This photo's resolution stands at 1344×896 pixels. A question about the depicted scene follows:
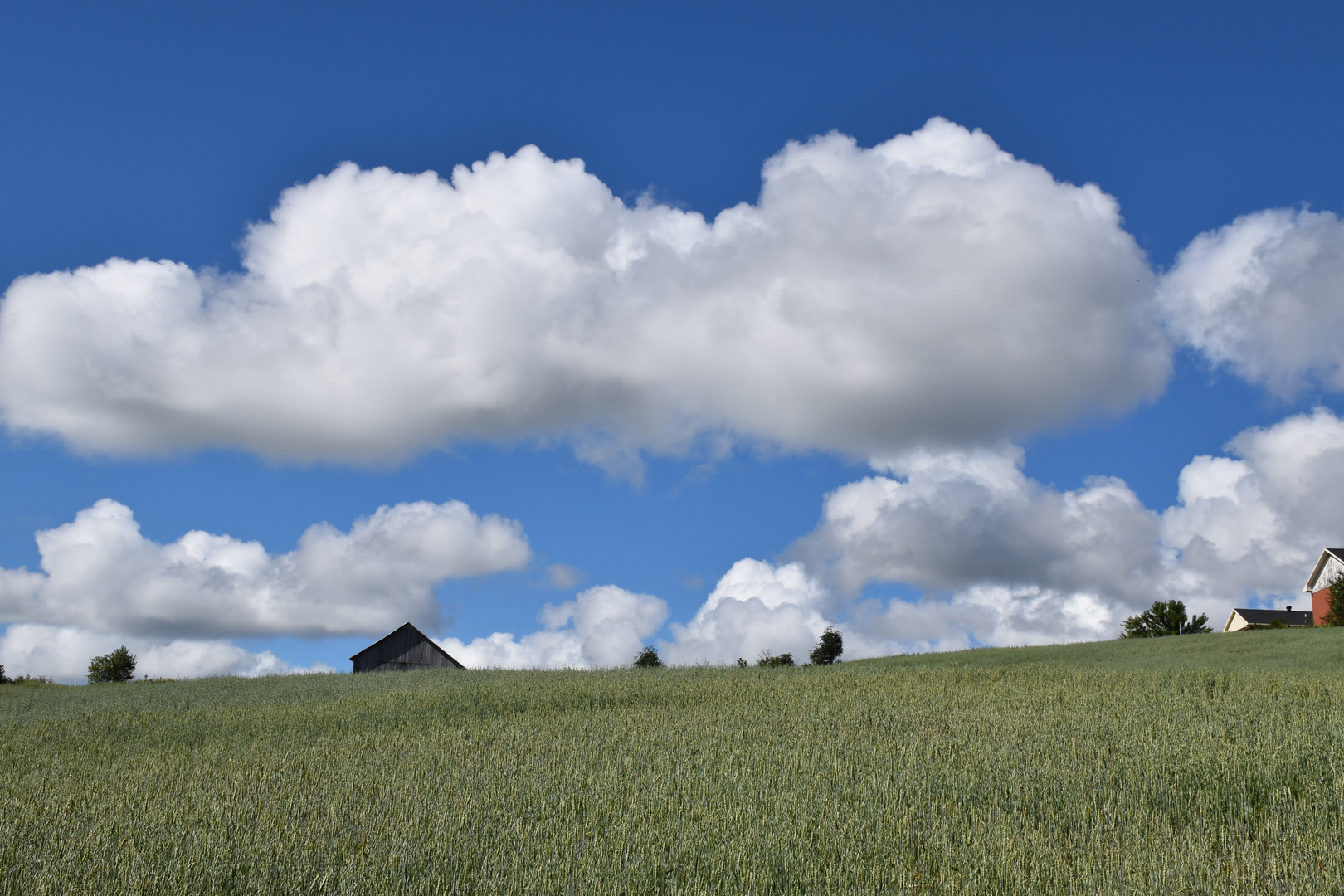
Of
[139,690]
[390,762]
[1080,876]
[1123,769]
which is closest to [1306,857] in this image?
[1080,876]

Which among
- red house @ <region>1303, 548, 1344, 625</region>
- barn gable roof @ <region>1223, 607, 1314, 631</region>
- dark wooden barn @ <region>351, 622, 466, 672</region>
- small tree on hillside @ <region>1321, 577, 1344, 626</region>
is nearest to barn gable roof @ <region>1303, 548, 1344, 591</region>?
red house @ <region>1303, 548, 1344, 625</region>

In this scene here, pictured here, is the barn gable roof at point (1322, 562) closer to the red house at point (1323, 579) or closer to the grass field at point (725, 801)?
the red house at point (1323, 579)

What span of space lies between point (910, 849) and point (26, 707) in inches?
1202

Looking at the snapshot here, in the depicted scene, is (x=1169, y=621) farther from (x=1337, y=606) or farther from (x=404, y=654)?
(x=404, y=654)

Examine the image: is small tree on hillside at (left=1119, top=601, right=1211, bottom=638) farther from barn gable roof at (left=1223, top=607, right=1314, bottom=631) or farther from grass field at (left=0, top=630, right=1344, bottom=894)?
grass field at (left=0, top=630, right=1344, bottom=894)

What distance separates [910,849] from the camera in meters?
6.38

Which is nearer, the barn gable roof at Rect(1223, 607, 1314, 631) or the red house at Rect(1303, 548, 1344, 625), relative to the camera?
the red house at Rect(1303, 548, 1344, 625)

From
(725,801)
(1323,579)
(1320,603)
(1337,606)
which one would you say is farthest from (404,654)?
(1323,579)

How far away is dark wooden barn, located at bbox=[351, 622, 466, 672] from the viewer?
151 feet

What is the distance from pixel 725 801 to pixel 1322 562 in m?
72.6

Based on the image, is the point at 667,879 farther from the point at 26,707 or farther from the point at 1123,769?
the point at 26,707

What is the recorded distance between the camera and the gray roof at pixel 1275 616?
70438 mm

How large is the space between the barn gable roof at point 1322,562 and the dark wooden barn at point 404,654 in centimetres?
6001

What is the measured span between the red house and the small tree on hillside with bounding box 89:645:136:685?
72900 mm
